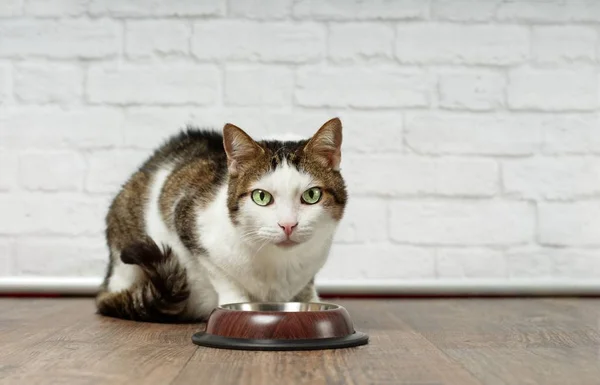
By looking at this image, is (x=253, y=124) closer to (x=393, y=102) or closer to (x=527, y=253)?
(x=393, y=102)

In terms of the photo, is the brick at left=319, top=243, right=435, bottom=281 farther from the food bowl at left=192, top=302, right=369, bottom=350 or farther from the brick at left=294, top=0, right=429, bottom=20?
the food bowl at left=192, top=302, right=369, bottom=350

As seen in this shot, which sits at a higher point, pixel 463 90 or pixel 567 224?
pixel 463 90

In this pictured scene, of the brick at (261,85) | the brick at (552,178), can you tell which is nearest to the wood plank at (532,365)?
the brick at (552,178)

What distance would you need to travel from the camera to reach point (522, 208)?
237cm

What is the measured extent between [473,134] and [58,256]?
3.86 ft


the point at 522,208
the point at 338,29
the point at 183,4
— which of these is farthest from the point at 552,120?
the point at 183,4

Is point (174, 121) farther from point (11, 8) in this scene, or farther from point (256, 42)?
point (11, 8)

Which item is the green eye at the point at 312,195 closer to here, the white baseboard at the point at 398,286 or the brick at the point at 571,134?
the white baseboard at the point at 398,286

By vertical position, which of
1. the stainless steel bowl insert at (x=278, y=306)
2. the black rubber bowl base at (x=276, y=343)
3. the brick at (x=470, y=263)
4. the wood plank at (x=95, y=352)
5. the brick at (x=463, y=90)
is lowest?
the wood plank at (x=95, y=352)

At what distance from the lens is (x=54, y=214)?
2.35 metres

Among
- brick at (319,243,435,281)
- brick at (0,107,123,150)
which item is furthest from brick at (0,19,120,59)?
brick at (319,243,435,281)

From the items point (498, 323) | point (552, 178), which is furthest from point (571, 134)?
point (498, 323)

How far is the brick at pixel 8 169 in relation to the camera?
236 centimetres

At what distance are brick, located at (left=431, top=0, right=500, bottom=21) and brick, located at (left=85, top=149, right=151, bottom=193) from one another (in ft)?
2.92
